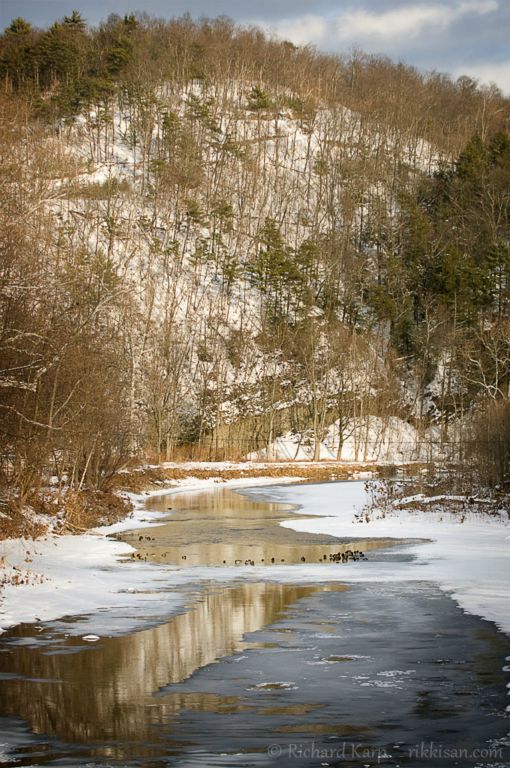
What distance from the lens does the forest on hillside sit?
65812 mm

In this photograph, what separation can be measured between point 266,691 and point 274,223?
7018cm

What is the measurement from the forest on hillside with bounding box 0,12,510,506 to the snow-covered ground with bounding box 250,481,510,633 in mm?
6522

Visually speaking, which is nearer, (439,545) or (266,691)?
(266,691)

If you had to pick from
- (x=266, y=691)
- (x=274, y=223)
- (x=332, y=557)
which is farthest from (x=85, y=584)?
(x=274, y=223)

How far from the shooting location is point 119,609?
12.9 meters

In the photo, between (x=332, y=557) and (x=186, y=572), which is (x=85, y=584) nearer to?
(x=186, y=572)

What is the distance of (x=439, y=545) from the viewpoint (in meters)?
20.5

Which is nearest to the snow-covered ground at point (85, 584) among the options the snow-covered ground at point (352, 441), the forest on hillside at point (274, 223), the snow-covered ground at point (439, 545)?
the snow-covered ground at point (439, 545)

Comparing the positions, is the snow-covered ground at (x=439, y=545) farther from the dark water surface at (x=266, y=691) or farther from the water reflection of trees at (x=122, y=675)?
the water reflection of trees at (x=122, y=675)

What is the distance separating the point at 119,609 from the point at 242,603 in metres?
1.83

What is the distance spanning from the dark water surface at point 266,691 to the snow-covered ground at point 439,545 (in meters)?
1.66

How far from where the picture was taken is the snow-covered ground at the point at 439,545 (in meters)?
14.3

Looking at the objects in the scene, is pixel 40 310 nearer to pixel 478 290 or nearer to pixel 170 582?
pixel 170 582

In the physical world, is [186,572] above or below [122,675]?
above
